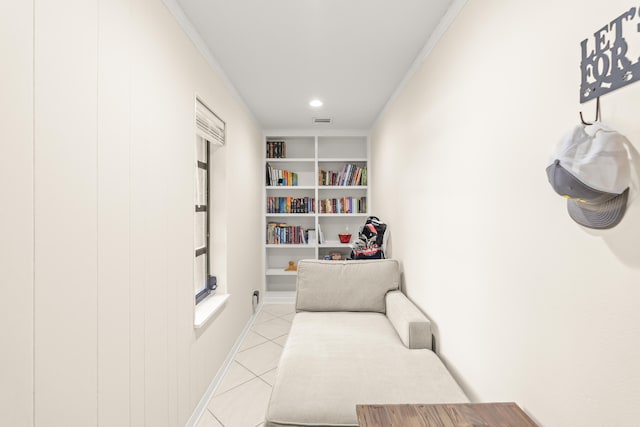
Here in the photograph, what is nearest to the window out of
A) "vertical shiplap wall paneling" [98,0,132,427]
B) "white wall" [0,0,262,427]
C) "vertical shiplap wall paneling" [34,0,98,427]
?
"white wall" [0,0,262,427]

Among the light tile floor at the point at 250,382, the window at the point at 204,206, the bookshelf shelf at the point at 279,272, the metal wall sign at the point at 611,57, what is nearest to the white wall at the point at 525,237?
the metal wall sign at the point at 611,57

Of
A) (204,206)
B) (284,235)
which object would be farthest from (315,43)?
(284,235)

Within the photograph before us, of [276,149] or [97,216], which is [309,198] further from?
[97,216]

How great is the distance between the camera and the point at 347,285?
2744 mm

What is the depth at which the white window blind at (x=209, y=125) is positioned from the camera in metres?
2.19

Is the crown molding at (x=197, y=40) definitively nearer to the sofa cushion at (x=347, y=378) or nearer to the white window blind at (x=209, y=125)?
the white window blind at (x=209, y=125)

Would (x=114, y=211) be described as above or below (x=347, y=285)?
above

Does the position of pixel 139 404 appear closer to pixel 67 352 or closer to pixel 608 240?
pixel 67 352

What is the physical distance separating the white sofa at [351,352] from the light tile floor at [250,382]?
19.8 inches

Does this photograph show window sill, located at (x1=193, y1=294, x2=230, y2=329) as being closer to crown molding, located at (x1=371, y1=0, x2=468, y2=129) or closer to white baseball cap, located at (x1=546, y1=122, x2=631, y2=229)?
white baseball cap, located at (x1=546, y1=122, x2=631, y2=229)

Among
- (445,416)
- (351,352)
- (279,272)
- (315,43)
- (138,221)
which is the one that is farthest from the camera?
(279,272)

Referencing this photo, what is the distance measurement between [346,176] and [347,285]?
85.9 inches

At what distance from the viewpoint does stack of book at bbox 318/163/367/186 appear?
4578mm

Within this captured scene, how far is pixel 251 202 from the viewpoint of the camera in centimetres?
374
